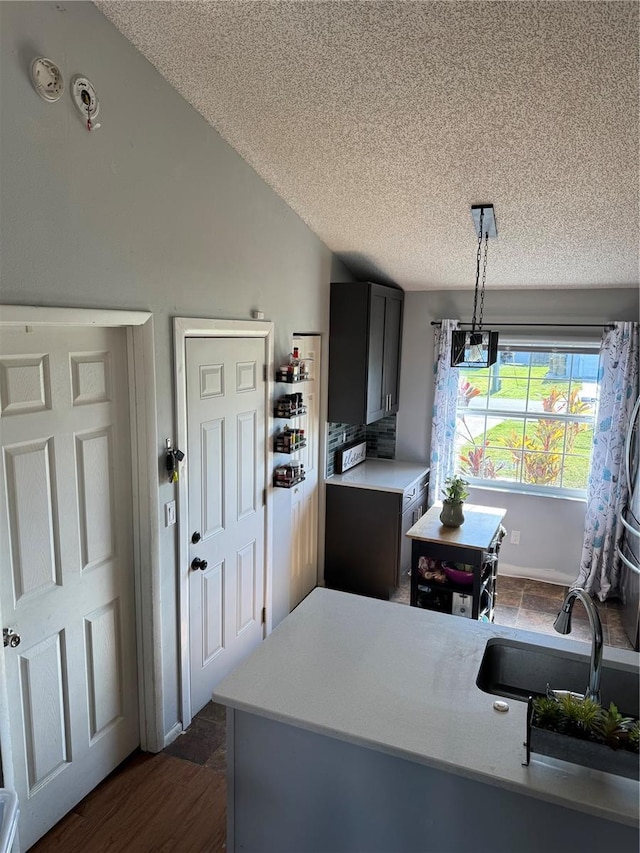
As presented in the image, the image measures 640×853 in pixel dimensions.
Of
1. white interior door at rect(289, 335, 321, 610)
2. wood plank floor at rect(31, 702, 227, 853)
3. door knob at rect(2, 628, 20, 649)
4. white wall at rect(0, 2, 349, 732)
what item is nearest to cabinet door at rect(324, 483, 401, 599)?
white interior door at rect(289, 335, 321, 610)

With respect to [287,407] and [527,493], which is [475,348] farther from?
[527,493]

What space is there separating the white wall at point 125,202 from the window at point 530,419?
228cm

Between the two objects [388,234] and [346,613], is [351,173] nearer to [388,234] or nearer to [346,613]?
[388,234]

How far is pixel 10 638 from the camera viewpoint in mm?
2000

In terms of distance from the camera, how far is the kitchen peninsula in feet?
4.88

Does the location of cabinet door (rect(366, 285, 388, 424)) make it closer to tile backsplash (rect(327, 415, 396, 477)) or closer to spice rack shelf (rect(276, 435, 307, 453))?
tile backsplash (rect(327, 415, 396, 477))

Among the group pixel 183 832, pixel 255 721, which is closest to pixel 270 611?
pixel 183 832

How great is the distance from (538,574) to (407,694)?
3424mm

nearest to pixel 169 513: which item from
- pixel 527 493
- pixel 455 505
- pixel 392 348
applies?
pixel 455 505

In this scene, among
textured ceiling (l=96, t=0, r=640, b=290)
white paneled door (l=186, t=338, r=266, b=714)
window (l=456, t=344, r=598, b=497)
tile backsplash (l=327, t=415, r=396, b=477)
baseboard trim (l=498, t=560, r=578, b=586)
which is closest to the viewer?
textured ceiling (l=96, t=0, r=640, b=290)

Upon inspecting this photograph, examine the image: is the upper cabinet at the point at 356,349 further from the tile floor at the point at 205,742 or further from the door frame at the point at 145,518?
the tile floor at the point at 205,742

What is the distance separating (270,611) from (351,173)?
8.50 ft

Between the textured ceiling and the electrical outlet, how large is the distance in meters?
1.75

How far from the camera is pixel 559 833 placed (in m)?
1.49
